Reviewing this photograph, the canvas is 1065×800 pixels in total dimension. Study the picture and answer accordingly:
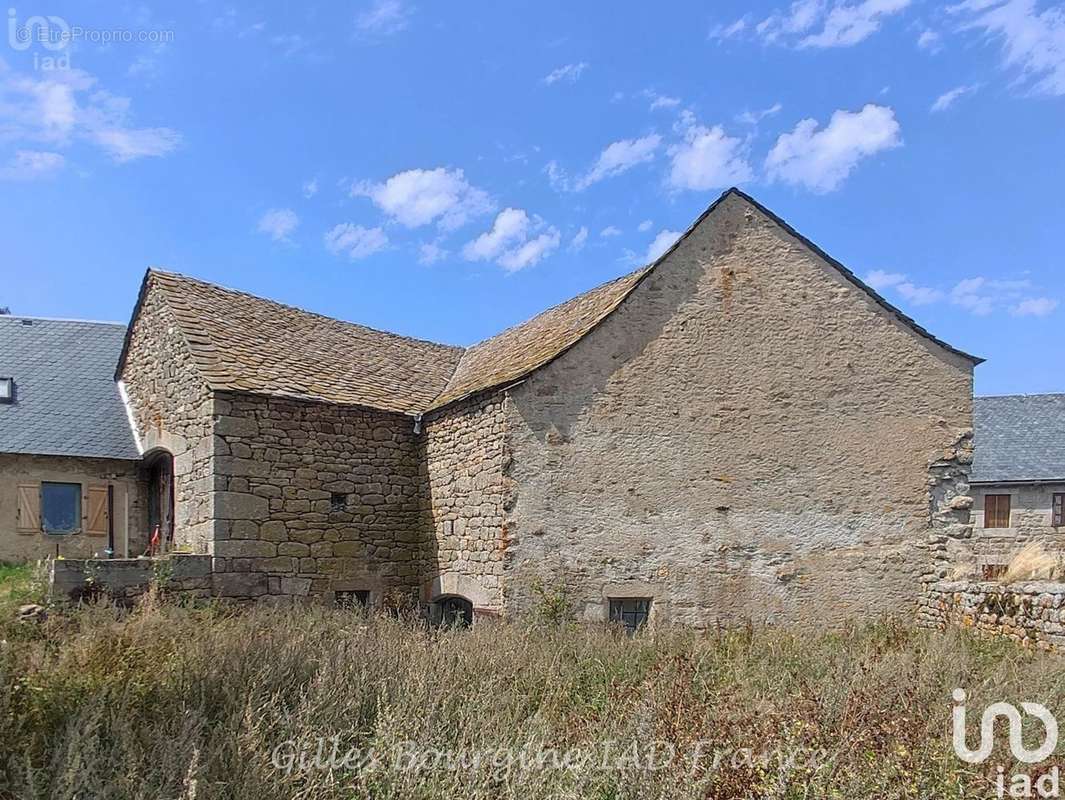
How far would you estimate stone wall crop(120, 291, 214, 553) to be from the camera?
10195mm

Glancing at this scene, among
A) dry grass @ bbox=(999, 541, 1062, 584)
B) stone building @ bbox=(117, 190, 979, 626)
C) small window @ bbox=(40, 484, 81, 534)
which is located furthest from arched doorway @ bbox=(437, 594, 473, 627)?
dry grass @ bbox=(999, 541, 1062, 584)

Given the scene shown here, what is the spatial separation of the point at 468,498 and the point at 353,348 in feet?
14.7

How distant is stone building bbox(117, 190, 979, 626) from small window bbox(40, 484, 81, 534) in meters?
2.54

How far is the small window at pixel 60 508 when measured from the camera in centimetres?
1233

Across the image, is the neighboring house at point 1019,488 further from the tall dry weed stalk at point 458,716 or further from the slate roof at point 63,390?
the slate roof at point 63,390

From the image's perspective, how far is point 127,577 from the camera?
344 inches

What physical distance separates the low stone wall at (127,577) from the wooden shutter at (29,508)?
13.4 feet

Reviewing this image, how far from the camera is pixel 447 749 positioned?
484 centimetres

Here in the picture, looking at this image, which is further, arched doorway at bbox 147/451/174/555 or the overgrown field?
arched doorway at bbox 147/451/174/555

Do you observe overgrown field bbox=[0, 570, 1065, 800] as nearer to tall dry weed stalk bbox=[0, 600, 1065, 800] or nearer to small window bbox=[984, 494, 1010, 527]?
tall dry weed stalk bbox=[0, 600, 1065, 800]

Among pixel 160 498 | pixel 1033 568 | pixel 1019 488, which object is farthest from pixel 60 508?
pixel 1019 488

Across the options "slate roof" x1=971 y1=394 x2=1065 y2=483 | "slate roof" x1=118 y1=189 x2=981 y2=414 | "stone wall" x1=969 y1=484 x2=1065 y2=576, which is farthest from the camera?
"slate roof" x1=971 y1=394 x2=1065 y2=483

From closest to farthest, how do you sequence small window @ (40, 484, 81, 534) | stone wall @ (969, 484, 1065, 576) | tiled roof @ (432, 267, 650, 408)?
tiled roof @ (432, 267, 650, 408), small window @ (40, 484, 81, 534), stone wall @ (969, 484, 1065, 576)

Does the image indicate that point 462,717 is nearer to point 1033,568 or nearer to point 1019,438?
point 1033,568
